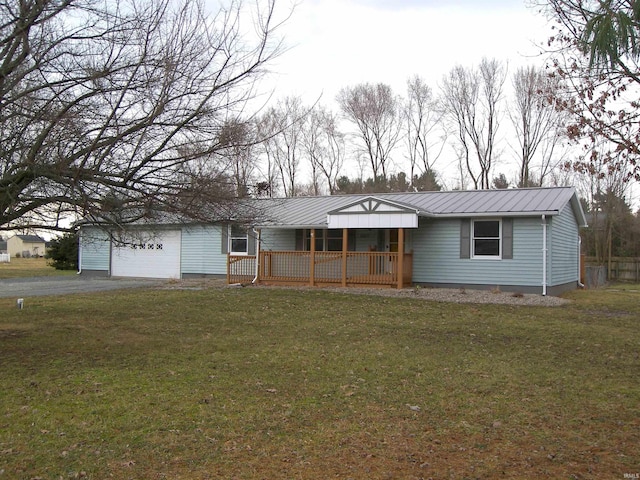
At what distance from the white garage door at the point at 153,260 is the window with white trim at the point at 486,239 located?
38.8ft

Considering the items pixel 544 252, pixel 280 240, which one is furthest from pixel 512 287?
pixel 280 240

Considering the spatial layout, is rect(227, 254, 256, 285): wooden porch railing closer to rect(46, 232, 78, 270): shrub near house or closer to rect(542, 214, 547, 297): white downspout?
rect(542, 214, 547, 297): white downspout

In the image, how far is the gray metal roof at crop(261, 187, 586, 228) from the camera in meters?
17.2

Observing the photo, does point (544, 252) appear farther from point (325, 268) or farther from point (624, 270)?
point (624, 270)

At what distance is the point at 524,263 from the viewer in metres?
17.2

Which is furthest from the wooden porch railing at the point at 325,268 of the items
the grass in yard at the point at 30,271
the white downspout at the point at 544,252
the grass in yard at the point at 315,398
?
the grass in yard at the point at 30,271

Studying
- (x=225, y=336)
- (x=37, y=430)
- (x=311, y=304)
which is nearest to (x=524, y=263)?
(x=311, y=304)

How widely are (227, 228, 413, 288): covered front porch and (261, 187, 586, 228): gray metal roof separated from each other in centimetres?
111

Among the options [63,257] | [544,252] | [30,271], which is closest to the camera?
[544,252]

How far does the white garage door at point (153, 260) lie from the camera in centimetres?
2344

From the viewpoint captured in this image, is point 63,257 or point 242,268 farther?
point 63,257

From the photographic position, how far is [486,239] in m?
17.8

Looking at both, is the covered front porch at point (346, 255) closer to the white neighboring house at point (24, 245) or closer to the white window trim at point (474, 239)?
the white window trim at point (474, 239)

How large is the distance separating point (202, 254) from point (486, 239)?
1113cm
